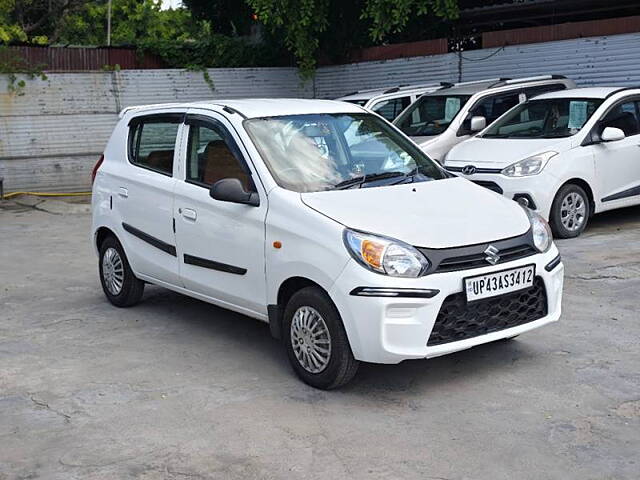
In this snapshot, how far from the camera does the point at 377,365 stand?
570 cm

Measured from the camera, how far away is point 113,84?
56.1ft

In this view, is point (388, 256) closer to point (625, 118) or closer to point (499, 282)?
point (499, 282)

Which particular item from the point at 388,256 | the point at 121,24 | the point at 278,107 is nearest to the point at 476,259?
the point at 388,256

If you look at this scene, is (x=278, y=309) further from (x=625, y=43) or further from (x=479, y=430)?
(x=625, y=43)

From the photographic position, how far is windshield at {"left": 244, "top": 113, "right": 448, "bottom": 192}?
18.9 feet

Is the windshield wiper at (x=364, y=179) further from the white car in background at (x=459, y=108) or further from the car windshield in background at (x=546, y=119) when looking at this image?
the white car in background at (x=459, y=108)

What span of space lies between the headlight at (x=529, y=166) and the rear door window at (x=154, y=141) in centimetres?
415

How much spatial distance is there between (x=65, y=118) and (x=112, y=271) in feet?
32.7

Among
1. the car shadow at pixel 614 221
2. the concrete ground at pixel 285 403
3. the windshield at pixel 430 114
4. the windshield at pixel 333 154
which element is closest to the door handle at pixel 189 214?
the windshield at pixel 333 154

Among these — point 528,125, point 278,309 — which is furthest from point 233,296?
point 528,125

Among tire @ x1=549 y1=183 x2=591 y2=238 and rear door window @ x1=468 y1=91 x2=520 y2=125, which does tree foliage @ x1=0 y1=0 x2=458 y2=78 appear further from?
tire @ x1=549 y1=183 x2=591 y2=238

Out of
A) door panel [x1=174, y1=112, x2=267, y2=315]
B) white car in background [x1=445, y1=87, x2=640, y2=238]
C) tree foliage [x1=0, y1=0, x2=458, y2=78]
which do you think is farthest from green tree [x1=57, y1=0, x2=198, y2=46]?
door panel [x1=174, y1=112, x2=267, y2=315]

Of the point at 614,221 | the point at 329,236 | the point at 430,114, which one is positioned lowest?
the point at 614,221

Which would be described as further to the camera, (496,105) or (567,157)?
(496,105)
